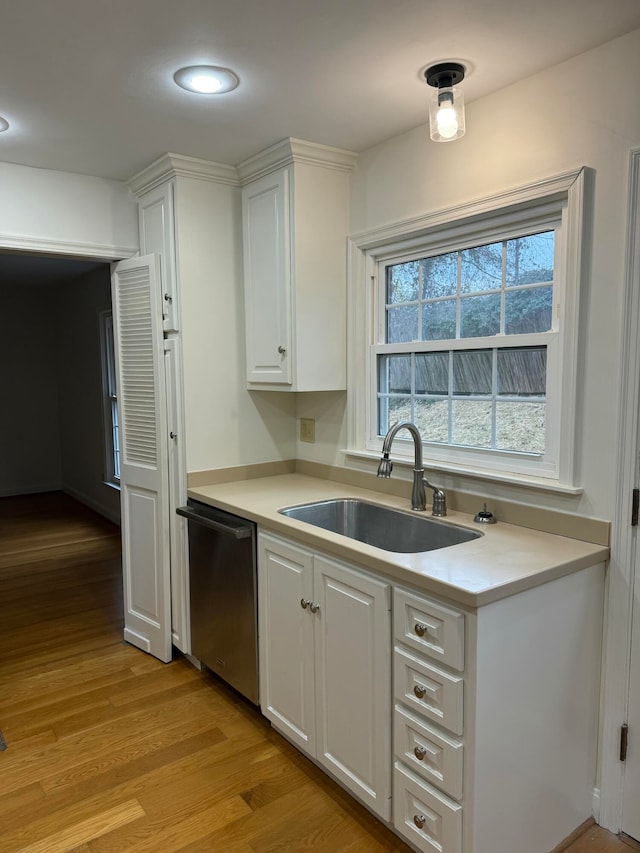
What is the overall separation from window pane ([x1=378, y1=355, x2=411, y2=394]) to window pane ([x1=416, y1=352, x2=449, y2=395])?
0.06 metres

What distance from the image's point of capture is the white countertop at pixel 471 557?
5.14 feet

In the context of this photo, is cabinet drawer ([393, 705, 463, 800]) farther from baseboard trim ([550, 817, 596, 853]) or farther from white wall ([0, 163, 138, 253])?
white wall ([0, 163, 138, 253])

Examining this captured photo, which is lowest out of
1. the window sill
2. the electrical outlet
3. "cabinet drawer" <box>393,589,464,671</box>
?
"cabinet drawer" <box>393,589,464,671</box>

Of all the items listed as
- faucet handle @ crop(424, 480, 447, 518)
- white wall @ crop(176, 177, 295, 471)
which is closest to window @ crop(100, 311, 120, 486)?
white wall @ crop(176, 177, 295, 471)

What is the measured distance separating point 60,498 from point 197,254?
5.09 m

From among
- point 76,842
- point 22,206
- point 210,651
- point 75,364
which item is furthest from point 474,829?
point 75,364

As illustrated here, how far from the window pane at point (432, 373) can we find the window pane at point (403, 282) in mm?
269

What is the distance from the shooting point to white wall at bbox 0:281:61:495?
7.11 m

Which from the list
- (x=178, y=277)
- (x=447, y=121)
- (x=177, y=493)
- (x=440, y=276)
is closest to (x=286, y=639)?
(x=177, y=493)

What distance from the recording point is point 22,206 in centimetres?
275

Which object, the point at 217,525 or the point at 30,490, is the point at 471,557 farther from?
the point at 30,490

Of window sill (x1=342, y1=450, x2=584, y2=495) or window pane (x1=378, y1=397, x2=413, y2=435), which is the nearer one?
window sill (x1=342, y1=450, x2=584, y2=495)

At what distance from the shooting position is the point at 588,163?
1.84 meters

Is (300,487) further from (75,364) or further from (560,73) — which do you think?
(75,364)
